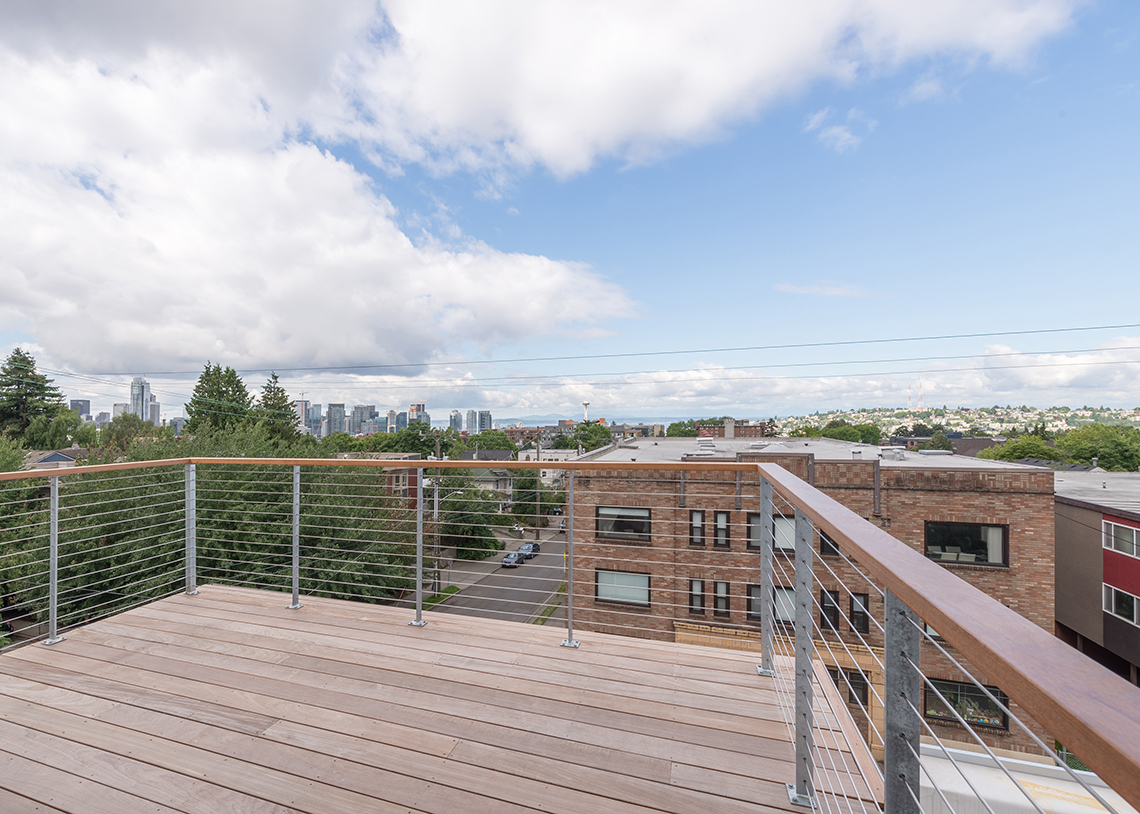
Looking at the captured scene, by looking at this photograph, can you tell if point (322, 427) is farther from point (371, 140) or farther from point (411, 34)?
point (411, 34)

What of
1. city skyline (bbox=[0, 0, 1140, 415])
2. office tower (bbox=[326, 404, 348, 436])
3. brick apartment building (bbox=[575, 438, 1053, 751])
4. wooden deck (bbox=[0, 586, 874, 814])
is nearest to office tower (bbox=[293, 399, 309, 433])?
city skyline (bbox=[0, 0, 1140, 415])

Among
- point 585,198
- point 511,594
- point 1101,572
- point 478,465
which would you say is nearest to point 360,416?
point 585,198

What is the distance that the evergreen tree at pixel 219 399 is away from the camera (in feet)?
83.4

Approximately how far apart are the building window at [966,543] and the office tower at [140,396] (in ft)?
172

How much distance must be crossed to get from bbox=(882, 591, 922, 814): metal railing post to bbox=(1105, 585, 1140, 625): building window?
16.1 metres

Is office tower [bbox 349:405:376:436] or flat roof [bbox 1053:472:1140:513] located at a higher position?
office tower [bbox 349:405:376:436]

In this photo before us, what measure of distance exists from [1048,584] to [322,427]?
7568 centimetres

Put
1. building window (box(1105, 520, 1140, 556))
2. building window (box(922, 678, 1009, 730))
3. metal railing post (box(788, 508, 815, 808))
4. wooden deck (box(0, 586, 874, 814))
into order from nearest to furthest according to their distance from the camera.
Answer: building window (box(922, 678, 1009, 730)) < metal railing post (box(788, 508, 815, 808)) < wooden deck (box(0, 586, 874, 814)) < building window (box(1105, 520, 1140, 556))

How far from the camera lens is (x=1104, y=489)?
13594 millimetres

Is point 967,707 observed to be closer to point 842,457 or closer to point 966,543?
point 966,543

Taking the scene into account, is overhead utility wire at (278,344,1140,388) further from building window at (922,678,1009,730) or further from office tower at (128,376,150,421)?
building window at (922,678,1009,730)

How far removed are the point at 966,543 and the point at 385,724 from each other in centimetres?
1298

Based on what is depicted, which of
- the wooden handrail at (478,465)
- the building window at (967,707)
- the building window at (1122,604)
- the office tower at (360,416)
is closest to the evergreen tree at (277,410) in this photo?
the wooden handrail at (478,465)

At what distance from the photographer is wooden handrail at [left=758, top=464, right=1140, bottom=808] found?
0.39 meters
